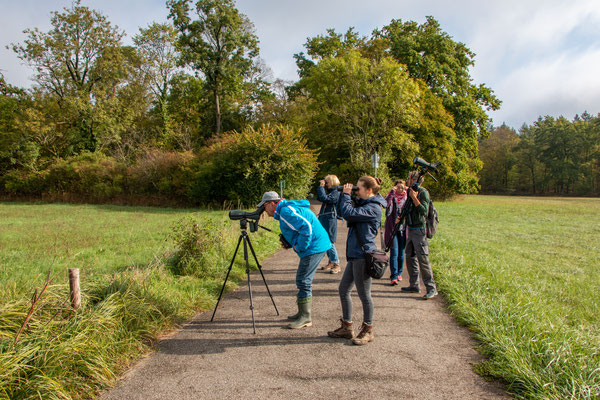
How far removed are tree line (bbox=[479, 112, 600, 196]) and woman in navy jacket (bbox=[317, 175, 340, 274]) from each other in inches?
2949

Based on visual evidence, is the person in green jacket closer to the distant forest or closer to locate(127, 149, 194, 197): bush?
the distant forest

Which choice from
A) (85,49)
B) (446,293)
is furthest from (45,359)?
(85,49)

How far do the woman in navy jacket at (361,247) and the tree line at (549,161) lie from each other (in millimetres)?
77141

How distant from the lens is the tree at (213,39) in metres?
37.1

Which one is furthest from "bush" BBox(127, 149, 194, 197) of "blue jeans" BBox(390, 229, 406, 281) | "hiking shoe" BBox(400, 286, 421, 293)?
"hiking shoe" BBox(400, 286, 421, 293)

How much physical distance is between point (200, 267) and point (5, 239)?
329 inches

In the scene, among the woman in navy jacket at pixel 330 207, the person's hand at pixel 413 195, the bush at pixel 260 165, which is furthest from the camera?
the bush at pixel 260 165

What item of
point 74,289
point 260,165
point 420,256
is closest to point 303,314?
point 420,256

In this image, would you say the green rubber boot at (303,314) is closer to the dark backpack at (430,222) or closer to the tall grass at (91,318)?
the tall grass at (91,318)

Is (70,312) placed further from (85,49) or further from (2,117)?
(2,117)

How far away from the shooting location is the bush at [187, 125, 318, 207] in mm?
21109

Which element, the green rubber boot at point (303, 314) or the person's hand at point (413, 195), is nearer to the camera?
the green rubber boot at point (303, 314)

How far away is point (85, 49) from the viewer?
36.8m

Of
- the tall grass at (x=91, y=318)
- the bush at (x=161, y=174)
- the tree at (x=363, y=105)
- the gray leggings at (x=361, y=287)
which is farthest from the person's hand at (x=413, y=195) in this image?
the tree at (x=363, y=105)
